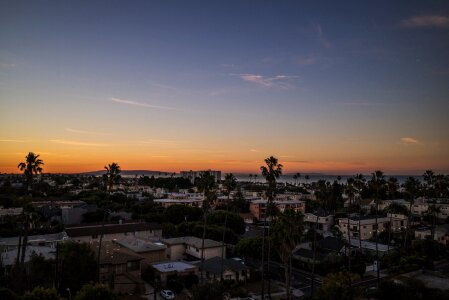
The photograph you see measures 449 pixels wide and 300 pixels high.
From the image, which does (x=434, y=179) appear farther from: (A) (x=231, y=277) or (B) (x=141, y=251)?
(B) (x=141, y=251)

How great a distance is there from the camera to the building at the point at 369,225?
76500mm

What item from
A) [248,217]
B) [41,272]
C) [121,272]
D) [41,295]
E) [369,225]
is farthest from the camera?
[248,217]

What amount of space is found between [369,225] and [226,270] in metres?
43.0

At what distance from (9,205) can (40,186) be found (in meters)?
79.0

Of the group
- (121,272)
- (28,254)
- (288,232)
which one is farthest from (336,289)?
(28,254)

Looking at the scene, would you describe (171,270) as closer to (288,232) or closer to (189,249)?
(189,249)

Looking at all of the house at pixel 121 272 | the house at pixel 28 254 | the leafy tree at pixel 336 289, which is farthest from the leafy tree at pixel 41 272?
the leafy tree at pixel 336 289

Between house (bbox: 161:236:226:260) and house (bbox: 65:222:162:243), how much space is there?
19.3ft

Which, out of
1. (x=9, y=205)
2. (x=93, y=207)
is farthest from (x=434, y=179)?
(x=9, y=205)

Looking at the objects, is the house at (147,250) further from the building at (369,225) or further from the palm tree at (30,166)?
the building at (369,225)

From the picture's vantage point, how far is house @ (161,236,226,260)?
178 ft

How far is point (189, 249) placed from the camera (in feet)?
184

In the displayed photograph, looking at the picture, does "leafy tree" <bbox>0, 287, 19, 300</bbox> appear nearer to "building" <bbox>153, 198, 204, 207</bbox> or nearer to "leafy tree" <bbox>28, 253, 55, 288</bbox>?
"leafy tree" <bbox>28, 253, 55, 288</bbox>

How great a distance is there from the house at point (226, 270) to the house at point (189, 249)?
5.52m
